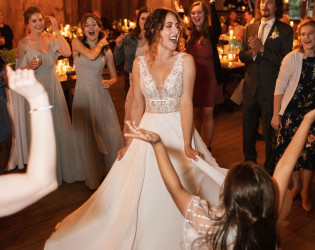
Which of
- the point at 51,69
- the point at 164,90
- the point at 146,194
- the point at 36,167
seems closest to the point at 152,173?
the point at 146,194

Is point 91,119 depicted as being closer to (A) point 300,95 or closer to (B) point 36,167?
(A) point 300,95

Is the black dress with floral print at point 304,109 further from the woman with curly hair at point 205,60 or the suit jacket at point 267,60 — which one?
the woman with curly hair at point 205,60

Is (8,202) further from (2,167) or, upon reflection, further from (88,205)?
(2,167)

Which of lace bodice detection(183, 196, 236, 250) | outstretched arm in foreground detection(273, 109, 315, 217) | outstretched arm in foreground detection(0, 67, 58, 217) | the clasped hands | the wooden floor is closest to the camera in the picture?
outstretched arm in foreground detection(0, 67, 58, 217)

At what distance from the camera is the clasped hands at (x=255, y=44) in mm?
3734

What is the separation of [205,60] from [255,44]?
0.73 metres

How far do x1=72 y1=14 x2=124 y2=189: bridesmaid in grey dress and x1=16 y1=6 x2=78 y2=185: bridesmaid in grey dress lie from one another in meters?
0.12

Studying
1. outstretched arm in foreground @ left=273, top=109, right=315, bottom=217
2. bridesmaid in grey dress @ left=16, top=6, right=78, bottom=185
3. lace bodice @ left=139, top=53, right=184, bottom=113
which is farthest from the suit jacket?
outstretched arm in foreground @ left=273, top=109, right=315, bottom=217

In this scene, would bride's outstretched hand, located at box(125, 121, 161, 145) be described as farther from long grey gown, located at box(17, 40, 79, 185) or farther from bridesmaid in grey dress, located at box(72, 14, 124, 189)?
long grey gown, located at box(17, 40, 79, 185)

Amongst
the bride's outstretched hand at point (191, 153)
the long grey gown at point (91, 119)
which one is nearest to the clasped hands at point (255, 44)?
the long grey gown at point (91, 119)

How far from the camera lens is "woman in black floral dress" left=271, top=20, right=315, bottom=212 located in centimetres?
324

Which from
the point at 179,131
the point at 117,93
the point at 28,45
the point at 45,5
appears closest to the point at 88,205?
the point at 179,131

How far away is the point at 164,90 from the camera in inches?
112

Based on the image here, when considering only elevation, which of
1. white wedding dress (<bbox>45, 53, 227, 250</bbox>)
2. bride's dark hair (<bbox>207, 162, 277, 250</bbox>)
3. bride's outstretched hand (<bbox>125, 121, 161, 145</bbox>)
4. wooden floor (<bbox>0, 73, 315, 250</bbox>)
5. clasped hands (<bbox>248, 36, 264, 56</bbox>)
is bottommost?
wooden floor (<bbox>0, 73, 315, 250</bbox>)
